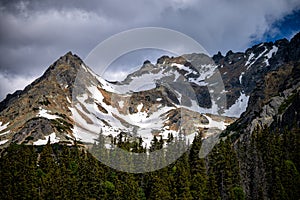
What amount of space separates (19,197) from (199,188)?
39107 millimetres

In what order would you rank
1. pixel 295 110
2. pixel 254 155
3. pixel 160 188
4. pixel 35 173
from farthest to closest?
pixel 295 110 → pixel 254 155 → pixel 35 173 → pixel 160 188

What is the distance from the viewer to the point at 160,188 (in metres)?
83.7

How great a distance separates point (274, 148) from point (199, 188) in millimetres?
27617

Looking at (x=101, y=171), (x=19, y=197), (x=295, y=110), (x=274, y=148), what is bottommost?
(x=19, y=197)

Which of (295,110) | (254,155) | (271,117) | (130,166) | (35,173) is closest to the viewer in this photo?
(35,173)

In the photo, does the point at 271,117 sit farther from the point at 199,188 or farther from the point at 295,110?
the point at 199,188

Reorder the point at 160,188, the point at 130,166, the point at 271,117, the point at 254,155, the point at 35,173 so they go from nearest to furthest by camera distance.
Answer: the point at 160,188
the point at 35,173
the point at 130,166
the point at 254,155
the point at 271,117

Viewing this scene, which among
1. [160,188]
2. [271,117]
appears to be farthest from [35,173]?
[271,117]

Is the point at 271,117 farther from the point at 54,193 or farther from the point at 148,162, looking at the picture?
the point at 54,193

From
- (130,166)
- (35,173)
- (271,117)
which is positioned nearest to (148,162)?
(130,166)

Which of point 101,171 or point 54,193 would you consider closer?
point 54,193

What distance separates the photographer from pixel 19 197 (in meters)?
85.7

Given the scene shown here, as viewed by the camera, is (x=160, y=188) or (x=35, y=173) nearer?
(x=160, y=188)

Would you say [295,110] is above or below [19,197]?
above
